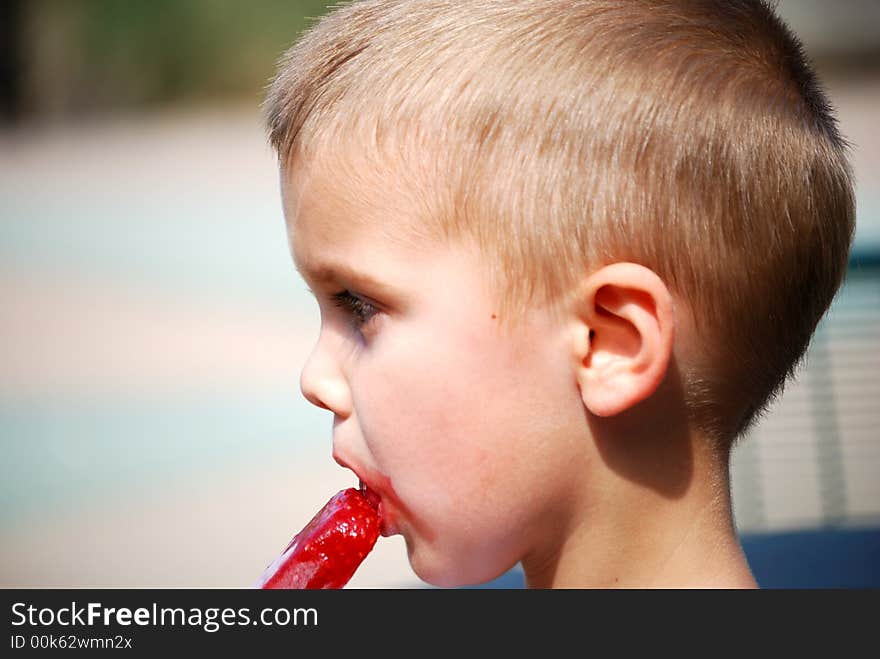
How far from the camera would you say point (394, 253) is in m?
1.00

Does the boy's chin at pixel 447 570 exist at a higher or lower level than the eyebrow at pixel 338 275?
lower

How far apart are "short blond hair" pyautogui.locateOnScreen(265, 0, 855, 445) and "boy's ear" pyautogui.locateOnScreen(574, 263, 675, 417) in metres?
0.03

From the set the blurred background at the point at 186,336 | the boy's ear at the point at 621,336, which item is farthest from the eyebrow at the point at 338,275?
the blurred background at the point at 186,336

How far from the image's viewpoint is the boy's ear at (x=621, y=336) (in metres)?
0.96

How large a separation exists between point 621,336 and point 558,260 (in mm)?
92

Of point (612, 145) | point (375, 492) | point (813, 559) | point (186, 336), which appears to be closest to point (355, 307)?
point (375, 492)

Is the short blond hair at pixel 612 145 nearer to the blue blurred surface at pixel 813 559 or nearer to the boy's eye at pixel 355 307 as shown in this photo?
the boy's eye at pixel 355 307

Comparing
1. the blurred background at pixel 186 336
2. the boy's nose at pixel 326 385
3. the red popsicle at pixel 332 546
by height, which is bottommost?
the blurred background at pixel 186 336

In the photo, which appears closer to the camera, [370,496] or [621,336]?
[621,336]

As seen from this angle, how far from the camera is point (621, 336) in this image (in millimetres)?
992

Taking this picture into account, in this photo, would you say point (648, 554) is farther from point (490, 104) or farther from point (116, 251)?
point (116, 251)

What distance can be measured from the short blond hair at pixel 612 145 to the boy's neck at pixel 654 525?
6 cm

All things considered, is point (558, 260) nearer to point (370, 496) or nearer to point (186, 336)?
point (370, 496)

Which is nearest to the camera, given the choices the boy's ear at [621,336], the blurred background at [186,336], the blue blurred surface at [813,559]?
the boy's ear at [621,336]
